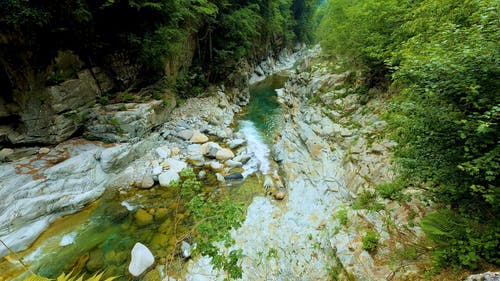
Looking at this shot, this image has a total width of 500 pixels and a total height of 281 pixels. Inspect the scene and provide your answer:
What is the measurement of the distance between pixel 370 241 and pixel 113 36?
9.90 meters

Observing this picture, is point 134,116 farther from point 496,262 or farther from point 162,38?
point 496,262

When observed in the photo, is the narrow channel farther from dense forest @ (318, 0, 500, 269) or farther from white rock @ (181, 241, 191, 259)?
dense forest @ (318, 0, 500, 269)

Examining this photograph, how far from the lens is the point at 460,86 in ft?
6.75

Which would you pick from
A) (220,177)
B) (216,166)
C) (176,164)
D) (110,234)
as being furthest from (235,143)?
(110,234)

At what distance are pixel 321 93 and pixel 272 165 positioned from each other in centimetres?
359

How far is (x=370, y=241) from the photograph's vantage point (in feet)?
10.4

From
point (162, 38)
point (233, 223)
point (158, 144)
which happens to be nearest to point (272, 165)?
point (158, 144)

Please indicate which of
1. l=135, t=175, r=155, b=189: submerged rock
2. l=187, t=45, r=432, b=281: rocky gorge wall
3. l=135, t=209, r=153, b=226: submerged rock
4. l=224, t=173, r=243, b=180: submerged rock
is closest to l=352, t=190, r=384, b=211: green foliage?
l=187, t=45, r=432, b=281: rocky gorge wall

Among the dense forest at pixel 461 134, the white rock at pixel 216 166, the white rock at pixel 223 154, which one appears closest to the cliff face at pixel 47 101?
the white rock at pixel 216 166

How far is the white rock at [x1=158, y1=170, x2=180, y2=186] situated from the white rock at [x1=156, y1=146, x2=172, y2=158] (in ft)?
4.18

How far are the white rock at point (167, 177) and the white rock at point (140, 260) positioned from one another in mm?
2360

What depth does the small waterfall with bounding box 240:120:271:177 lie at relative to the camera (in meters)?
7.74

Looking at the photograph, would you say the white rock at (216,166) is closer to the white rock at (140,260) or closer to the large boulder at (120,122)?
the large boulder at (120,122)

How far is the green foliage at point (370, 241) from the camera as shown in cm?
314
